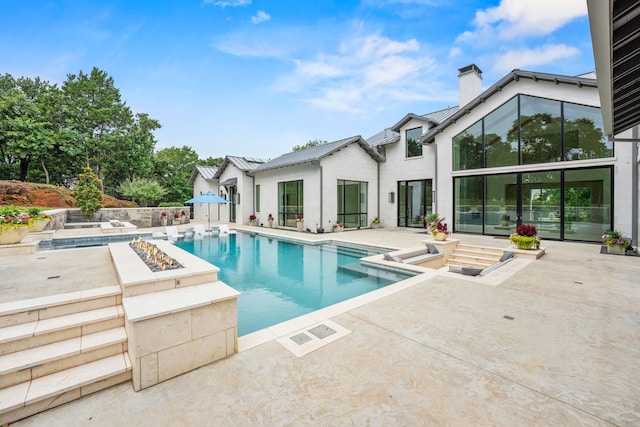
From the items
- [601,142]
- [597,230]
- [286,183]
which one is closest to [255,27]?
[286,183]

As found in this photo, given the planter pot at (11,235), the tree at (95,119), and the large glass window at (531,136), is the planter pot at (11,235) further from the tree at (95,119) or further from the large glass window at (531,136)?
the tree at (95,119)

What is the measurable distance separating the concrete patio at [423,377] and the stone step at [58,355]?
414 millimetres

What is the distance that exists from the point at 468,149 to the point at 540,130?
8.53 feet

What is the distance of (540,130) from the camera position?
11.0m

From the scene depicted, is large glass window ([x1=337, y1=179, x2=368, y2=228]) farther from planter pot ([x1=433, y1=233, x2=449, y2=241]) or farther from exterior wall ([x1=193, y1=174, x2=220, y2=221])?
exterior wall ([x1=193, y1=174, x2=220, y2=221])

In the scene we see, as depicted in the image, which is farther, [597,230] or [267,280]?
[597,230]

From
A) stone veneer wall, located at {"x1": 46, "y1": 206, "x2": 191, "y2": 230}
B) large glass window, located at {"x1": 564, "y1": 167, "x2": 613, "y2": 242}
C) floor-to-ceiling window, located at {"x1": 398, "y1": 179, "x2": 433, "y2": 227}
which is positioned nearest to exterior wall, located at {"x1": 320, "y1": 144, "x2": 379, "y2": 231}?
floor-to-ceiling window, located at {"x1": 398, "y1": 179, "x2": 433, "y2": 227}

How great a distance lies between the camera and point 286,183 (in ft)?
55.6

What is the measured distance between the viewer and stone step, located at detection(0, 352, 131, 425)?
2158 mm

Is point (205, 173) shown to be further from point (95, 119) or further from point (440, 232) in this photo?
point (440, 232)

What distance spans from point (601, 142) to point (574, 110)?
1452mm

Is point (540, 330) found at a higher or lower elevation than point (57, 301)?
lower

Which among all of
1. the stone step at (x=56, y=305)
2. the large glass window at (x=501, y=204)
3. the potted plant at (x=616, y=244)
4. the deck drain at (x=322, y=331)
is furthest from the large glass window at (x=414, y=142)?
the stone step at (x=56, y=305)

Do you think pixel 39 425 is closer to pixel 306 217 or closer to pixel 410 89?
pixel 306 217
